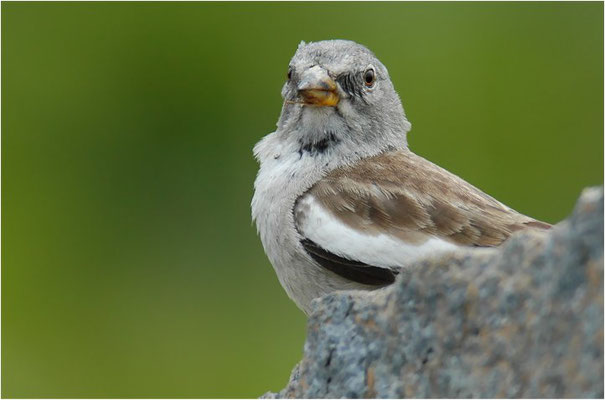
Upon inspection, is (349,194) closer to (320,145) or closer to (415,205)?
(415,205)

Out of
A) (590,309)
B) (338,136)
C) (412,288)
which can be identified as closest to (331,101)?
(338,136)

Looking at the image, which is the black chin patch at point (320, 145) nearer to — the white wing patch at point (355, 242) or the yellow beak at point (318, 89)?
the yellow beak at point (318, 89)

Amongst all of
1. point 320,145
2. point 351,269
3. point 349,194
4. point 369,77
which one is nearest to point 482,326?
point 351,269

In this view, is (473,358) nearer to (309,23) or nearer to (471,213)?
(471,213)

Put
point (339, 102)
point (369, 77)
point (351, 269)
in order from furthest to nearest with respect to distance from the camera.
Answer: point (369, 77) < point (339, 102) < point (351, 269)

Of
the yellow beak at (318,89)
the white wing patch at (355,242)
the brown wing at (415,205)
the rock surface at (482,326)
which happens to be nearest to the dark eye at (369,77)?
the yellow beak at (318,89)

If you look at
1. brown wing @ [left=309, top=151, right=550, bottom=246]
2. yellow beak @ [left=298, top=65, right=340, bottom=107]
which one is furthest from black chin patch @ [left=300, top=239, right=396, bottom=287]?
yellow beak @ [left=298, top=65, right=340, bottom=107]
